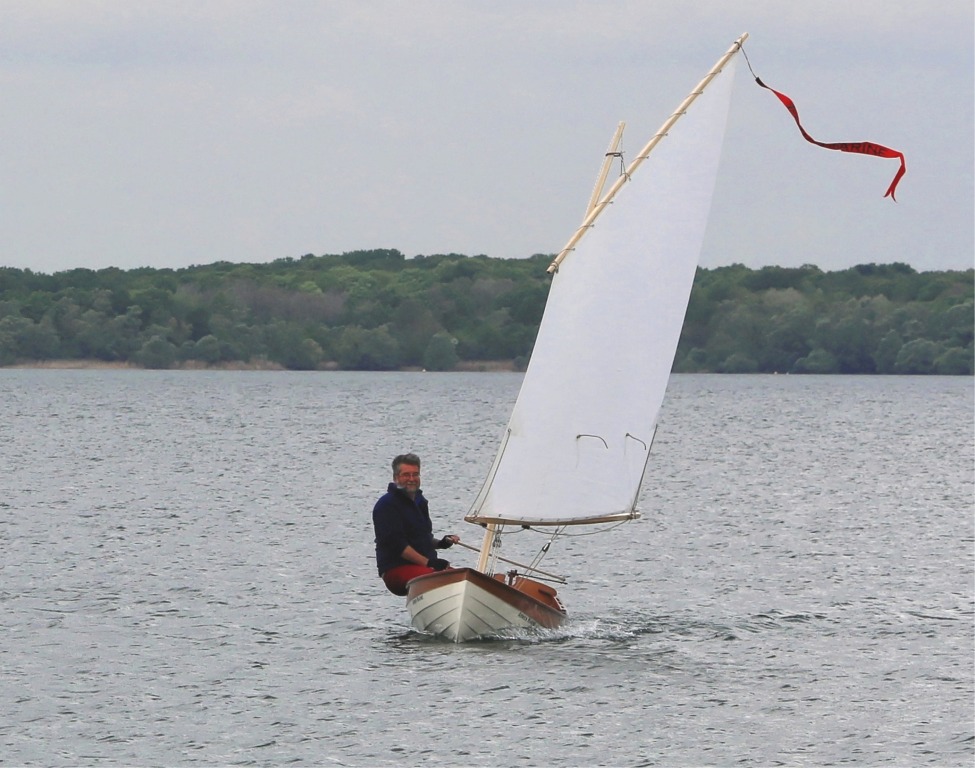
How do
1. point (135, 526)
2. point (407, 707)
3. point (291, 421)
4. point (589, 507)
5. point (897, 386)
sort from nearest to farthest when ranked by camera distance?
1. point (407, 707)
2. point (589, 507)
3. point (135, 526)
4. point (291, 421)
5. point (897, 386)

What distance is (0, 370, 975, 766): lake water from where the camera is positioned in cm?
1916

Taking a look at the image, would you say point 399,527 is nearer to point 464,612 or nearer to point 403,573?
point 403,573

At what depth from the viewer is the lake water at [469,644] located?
62.8ft

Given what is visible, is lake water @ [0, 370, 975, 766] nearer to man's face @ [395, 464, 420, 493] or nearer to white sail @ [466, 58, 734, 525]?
white sail @ [466, 58, 734, 525]

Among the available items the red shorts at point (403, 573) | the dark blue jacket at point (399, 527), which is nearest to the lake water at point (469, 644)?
the red shorts at point (403, 573)

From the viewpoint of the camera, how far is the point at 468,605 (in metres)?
23.0

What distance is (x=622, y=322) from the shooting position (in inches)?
926

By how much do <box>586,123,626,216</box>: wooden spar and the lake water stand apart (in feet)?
12.8

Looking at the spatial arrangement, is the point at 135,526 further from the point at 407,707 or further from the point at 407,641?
the point at 407,707

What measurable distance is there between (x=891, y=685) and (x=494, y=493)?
5888mm

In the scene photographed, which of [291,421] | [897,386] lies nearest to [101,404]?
[291,421]

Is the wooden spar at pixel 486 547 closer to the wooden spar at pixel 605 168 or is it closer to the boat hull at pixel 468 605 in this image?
the boat hull at pixel 468 605

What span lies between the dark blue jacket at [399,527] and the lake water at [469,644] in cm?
137

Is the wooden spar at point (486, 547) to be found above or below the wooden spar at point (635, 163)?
below
